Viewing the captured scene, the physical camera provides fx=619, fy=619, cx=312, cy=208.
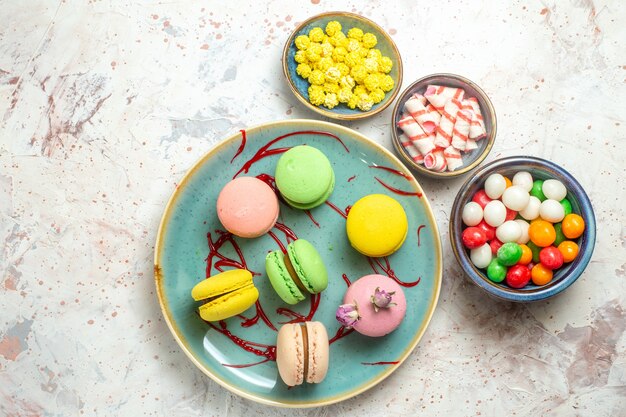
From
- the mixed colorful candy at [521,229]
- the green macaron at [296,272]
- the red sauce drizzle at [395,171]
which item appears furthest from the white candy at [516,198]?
the green macaron at [296,272]

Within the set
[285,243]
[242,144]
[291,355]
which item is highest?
[242,144]

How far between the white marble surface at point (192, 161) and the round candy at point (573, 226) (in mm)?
187

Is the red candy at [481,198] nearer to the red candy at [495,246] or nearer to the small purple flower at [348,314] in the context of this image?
the red candy at [495,246]

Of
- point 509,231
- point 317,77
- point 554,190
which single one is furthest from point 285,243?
point 554,190

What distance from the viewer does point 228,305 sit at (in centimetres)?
125

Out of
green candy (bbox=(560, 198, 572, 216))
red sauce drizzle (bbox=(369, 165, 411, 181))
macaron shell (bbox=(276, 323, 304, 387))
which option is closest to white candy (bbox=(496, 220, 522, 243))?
green candy (bbox=(560, 198, 572, 216))

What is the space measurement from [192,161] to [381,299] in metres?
0.54

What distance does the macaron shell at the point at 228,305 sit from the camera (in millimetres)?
1251

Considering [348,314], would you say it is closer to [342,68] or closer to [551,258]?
[551,258]

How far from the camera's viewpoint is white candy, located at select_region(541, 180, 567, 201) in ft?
4.29

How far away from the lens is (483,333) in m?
1.43

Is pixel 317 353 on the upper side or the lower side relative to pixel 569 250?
lower

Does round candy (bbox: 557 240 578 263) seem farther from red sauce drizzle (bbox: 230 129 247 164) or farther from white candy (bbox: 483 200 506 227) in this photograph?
red sauce drizzle (bbox: 230 129 247 164)

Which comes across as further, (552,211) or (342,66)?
(342,66)
